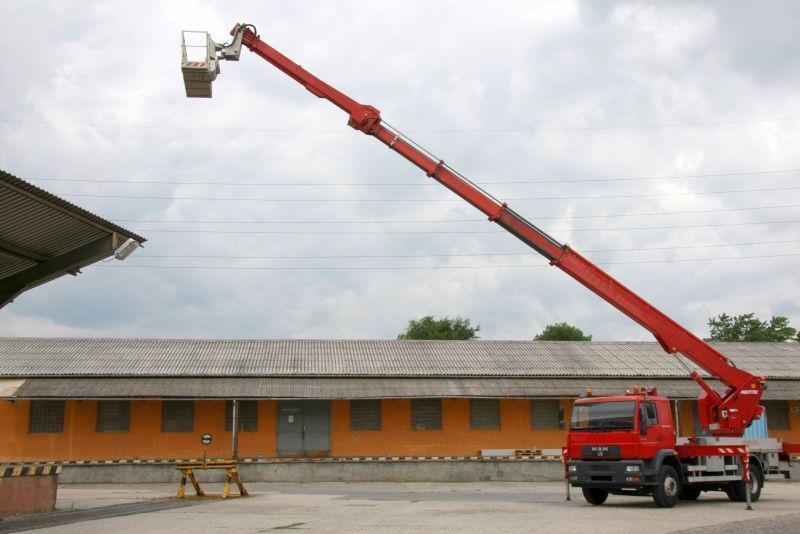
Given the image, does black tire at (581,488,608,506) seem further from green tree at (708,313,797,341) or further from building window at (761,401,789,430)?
green tree at (708,313,797,341)

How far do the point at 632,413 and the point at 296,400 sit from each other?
16.1 meters

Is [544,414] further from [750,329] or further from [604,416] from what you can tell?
[750,329]

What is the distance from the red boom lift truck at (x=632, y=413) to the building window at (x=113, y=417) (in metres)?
17.0

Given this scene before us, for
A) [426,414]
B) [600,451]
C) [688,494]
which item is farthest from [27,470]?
[426,414]

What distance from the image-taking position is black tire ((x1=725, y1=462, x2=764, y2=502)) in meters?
19.2

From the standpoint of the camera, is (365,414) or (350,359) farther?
(350,359)

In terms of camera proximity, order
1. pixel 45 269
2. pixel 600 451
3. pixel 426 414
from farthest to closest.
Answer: pixel 426 414, pixel 600 451, pixel 45 269

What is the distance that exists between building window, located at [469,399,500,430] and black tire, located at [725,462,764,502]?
13293 mm

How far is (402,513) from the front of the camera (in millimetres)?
16156

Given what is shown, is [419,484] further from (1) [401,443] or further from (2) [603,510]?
(2) [603,510]

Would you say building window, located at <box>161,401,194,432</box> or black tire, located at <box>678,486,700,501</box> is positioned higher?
building window, located at <box>161,401,194,432</box>

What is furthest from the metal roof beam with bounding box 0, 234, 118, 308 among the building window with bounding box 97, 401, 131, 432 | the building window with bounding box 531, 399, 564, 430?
the building window with bounding box 531, 399, 564, 430

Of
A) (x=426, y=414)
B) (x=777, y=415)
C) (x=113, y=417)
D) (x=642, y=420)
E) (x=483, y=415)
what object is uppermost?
(x=113, y=417)

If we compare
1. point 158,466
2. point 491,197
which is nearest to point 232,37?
point 491,197
